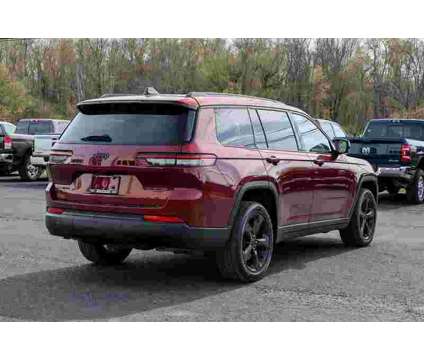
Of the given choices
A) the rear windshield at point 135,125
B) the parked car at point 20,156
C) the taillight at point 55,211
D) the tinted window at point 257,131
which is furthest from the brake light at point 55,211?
the parked car at point 20,156

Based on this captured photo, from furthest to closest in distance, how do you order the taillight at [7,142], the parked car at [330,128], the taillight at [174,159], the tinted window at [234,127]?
the taillight at [7,142] < the parked car at [330,128] < the tinted window at [234,127] < the taillight at [174,159]

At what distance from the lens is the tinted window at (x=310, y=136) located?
780 centimetres

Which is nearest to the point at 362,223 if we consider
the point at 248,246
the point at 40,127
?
the point at 248,246

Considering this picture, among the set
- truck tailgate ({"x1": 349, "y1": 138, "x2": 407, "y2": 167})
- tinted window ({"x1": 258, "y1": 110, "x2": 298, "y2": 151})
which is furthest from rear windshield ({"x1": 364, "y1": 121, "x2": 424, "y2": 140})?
tinted window ({"x1": 258, "y1": 110, "x2": 298, "y2": 151})

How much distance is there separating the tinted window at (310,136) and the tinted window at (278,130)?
212 mm

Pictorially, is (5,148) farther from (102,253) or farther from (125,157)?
(125,157)

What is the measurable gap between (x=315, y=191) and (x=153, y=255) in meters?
2.02

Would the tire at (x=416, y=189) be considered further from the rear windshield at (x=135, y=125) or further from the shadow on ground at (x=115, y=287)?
the rear windshield at (x=135, y=125)

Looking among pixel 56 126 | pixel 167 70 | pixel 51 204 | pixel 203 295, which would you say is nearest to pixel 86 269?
pixel 51 204

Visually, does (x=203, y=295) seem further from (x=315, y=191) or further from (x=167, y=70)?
(x=167, y=70)

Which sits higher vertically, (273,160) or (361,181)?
(273,160)

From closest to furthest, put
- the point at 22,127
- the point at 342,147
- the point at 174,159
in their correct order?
the point at 174,159 < the point at 342,147 < the point at 22,127

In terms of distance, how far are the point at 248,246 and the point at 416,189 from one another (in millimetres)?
9310

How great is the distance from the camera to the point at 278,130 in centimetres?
738
